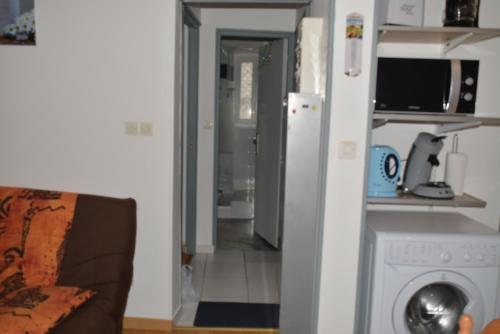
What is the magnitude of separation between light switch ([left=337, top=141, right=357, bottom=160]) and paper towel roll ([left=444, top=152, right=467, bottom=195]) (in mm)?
604

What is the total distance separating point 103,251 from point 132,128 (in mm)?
759

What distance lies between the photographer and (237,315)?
2834mm

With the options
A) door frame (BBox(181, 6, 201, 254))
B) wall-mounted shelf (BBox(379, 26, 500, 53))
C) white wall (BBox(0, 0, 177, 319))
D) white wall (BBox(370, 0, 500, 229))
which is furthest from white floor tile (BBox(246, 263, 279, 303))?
wall-mounted shelf (BBox(379, 26, 500, 53))

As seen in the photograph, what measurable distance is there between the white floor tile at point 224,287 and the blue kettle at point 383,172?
55.2 inches

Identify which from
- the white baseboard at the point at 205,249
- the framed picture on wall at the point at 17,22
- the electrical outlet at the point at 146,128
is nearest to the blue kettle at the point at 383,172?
the electrical outlet at the point at 146,128

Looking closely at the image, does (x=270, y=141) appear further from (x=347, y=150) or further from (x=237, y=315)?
(x=347, y=150)

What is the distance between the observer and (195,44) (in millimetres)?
3748

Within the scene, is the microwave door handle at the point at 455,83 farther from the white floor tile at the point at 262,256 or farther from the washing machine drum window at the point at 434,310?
the white floor tile at the point at 262,256

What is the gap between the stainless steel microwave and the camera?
215 cm

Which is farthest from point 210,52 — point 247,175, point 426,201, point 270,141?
point 247,175

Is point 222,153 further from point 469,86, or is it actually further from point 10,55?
point 469,86

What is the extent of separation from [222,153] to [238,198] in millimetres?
711

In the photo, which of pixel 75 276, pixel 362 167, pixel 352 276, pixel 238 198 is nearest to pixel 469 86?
pixel 362 167

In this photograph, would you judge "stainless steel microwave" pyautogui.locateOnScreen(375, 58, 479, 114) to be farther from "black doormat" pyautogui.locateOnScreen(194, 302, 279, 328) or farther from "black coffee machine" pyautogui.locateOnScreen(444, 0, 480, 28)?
"black doormat" pyautogui.locateOnScreen(194, 302, 279, 328)
